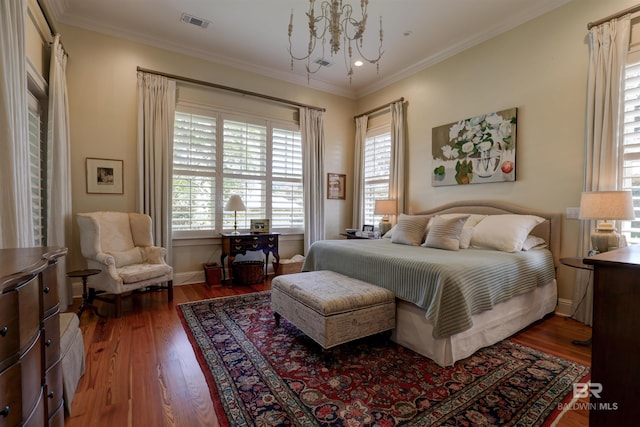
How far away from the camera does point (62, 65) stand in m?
3.29

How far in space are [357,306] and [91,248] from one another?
9.69 ft

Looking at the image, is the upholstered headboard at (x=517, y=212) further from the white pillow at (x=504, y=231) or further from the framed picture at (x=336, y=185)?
the framed picture at (x=336, y=185)

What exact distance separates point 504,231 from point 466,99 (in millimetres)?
1951

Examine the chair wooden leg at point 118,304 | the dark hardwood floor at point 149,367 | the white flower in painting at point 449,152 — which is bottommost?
the dark hardwood floor at point 149,367

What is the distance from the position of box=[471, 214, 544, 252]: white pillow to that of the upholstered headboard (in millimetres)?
110

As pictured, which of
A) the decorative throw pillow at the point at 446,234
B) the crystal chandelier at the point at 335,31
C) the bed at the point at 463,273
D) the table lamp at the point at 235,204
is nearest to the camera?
the bed at the point at 463,273

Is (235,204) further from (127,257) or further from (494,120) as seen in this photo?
(494,120)

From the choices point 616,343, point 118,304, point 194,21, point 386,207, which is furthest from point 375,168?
point 616,343

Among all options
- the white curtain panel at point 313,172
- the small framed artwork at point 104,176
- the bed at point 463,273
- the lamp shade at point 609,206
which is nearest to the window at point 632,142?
the lamp shade at point 609,206

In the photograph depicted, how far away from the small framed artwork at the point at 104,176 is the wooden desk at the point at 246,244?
1481 millimetres

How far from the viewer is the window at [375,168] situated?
5141mm

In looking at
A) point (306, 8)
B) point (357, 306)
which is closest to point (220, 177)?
point (306, 8)

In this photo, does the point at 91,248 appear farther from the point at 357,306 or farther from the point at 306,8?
the point at 306,8

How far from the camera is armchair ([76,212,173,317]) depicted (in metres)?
3.04
